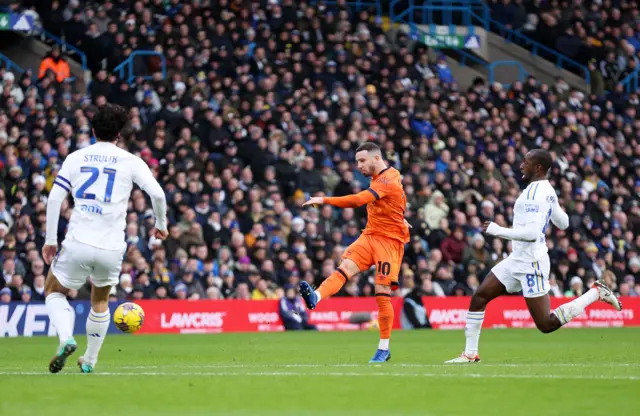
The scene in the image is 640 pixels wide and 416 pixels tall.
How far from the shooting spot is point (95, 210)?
11148 millimetres

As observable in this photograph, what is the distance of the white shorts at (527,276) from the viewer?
13.7 meters

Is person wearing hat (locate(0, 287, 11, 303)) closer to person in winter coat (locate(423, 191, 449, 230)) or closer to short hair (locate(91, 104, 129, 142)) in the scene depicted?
person in winter coat (locate(423, 191, 449, 230))

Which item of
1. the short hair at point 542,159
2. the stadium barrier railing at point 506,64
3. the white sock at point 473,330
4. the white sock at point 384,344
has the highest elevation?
the stadium barrier railing at point 506,64

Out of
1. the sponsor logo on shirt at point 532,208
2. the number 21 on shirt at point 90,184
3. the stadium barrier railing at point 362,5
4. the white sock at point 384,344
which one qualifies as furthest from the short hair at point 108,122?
the stadium barrier railing at point 362,5

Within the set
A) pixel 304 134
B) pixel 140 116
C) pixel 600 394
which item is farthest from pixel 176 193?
pixel 600 394

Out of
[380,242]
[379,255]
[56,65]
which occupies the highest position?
[56,65]

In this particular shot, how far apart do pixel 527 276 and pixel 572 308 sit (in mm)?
736

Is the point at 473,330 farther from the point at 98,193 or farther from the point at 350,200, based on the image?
the point at 98,193

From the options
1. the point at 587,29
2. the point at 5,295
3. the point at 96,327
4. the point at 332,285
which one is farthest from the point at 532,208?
the point at 587,29

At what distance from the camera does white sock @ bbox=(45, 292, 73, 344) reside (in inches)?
438

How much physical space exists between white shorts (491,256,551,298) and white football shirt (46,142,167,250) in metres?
4.37

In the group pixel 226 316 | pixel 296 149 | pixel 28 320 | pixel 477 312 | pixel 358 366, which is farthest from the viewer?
pixel 296 149

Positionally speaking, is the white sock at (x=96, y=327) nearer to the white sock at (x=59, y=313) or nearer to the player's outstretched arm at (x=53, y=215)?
the white sock at (x=59, y=313)

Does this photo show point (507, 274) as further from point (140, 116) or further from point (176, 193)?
point (140, 116)
